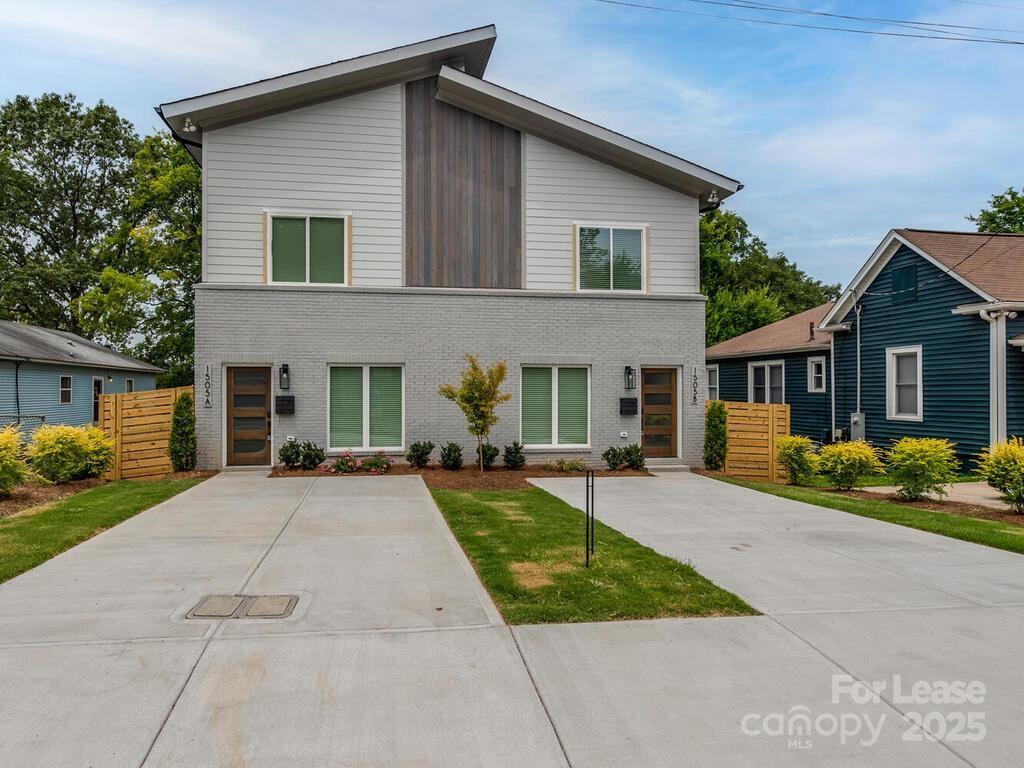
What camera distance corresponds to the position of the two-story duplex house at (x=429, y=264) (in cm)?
1368

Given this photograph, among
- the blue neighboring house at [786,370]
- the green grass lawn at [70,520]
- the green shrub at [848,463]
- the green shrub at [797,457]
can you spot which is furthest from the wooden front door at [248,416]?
the blue neighboring house at [786,370]

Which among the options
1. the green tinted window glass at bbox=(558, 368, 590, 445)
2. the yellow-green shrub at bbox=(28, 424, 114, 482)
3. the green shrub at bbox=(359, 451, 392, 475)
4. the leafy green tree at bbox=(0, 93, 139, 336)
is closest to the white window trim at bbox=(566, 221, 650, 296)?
the green tinted window glass at bbox=(558, 368, 590, 445)

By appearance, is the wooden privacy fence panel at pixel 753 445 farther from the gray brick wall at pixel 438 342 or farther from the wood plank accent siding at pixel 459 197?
the wood plank accent siding at pixel 459 197

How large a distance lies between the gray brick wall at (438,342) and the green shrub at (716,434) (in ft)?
0.91

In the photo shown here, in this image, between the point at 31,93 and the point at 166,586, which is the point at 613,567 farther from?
the point at 31,93

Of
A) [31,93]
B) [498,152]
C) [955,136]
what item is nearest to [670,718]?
[498,152]

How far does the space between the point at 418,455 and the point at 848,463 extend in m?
8.09

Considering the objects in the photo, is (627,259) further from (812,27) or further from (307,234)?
(307,234)

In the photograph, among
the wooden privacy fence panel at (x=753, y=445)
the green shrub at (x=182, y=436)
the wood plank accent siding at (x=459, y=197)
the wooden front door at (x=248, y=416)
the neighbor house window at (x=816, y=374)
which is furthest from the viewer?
the neighbor house window at (x=816, y=374)

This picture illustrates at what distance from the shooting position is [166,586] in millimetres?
5793

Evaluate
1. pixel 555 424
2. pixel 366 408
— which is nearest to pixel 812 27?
pixel 555 424

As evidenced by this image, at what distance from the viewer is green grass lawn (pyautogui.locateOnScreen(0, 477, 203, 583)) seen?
22.2 feet

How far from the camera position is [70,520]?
28.0 ft

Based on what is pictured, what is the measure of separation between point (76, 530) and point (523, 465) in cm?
822
